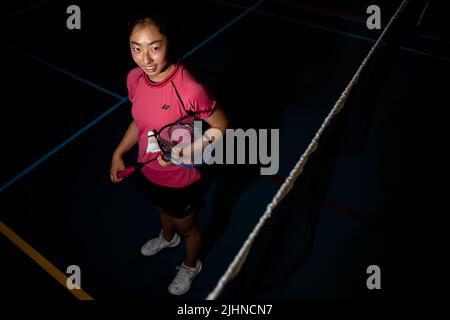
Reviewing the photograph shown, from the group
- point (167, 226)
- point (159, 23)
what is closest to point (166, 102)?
point (159, 23)

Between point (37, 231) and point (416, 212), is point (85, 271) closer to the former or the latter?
point (37, 231)

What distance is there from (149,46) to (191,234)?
4.72 feet

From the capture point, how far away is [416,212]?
344 cm

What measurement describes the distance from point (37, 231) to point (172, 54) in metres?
2.55

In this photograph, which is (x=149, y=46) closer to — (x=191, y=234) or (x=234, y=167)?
(x=191, y=234)

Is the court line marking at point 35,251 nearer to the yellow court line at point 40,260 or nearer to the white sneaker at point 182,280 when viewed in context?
the yellow court line at point 40,260

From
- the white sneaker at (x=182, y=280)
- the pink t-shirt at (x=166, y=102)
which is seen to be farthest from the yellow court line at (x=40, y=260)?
the pink t-shirt at (x=166, y=102)

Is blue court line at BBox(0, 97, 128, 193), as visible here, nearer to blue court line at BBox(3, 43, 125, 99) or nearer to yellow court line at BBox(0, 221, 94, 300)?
blue court line at BBox(3, 43, 125, 99)

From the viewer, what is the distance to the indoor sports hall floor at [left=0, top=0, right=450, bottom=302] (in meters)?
2.96

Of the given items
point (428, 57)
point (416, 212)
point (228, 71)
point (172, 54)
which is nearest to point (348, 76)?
point (428, 57)

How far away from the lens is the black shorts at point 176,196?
214 cm

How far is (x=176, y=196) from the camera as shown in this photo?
214 cm

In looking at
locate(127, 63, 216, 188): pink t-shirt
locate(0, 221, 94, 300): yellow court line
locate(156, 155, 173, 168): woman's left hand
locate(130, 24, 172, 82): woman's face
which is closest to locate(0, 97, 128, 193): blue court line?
locate(0, 221, 94, 300): yellow court line

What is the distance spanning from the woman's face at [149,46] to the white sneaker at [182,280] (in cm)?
183
